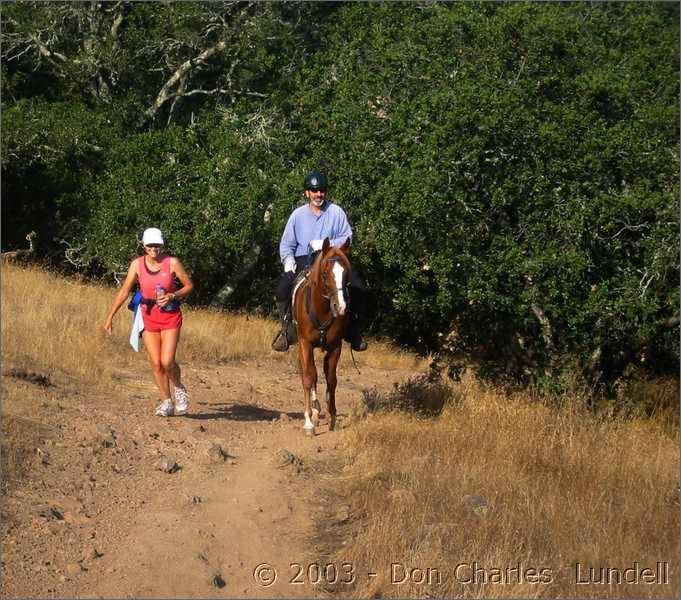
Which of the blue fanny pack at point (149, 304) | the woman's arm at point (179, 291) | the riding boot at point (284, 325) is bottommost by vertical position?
the riding boot at point (284, 325)

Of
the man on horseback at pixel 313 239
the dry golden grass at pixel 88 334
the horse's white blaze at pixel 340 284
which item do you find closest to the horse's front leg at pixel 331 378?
the man on horseback at pixel 313 239

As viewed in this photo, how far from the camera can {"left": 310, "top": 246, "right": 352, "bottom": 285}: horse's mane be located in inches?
469

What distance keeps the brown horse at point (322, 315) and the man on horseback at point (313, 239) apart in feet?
0.72

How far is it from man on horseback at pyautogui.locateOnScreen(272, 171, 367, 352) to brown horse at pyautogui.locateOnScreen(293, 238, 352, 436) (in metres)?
0.22

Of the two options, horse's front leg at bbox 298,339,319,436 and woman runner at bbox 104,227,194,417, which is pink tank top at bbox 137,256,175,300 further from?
horse's front leg at bbox 298,339,319,436

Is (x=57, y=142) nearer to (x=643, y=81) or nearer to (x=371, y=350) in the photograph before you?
(x=371, y=350)

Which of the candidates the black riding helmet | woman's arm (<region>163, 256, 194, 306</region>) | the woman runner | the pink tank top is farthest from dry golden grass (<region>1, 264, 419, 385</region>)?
the black riding helmet

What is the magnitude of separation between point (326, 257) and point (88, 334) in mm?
6062

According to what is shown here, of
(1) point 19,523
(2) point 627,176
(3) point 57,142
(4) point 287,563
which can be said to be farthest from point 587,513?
(3) point 57,142

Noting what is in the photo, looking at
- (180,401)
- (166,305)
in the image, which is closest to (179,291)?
(166,305)

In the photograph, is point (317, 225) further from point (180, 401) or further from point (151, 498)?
point (151, 498)

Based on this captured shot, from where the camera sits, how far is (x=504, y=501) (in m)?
9.91

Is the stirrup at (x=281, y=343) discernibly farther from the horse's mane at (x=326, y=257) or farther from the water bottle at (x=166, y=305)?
the water bottle at (x=166, y=305)

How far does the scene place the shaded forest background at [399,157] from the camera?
1482 cm
